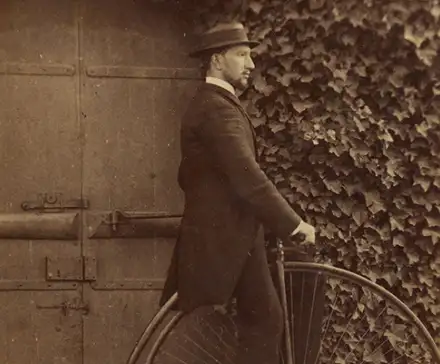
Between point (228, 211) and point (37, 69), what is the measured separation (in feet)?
5.13

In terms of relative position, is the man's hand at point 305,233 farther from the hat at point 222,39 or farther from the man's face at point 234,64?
the hat at point 222,39

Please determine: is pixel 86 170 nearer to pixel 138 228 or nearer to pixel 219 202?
pixel 138 228

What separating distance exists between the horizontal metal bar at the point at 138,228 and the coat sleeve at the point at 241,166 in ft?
3.67

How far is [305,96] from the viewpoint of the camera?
5070mm

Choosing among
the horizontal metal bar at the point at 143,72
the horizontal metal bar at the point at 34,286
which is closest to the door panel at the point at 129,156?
the horizontal metal bar at the point at 143,72

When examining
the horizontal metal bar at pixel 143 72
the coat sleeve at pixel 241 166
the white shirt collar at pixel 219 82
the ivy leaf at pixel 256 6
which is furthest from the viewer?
the horizontal metal bar at pixel 143 72

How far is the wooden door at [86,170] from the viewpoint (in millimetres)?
5117

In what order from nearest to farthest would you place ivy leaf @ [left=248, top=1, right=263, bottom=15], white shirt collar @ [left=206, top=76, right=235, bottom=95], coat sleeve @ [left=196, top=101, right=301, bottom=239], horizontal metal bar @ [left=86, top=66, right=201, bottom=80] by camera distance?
coat sleeve @ [left=196, top=101, right=301, bottom=239] < white shirt collar @ [left=206, top=76, right=235, bottom=95] < ivy leaf @ [left=248, top=1, right=263, bottom=15] < horizontal metal bar @ [left=86, top=66, right=201, bottom=80]

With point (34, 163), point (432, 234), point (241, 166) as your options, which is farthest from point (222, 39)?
point (432, 234)

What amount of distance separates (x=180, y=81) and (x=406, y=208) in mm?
1456

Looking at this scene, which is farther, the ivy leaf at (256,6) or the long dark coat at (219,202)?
the ivy leaf at (256,6)

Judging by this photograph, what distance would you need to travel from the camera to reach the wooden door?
512cm

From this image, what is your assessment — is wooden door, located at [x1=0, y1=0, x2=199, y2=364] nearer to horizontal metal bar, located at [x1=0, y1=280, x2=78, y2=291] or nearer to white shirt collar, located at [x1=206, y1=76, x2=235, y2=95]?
horizontal metal bar, located at [x1=0, y1=280, x2=78, y2=291]

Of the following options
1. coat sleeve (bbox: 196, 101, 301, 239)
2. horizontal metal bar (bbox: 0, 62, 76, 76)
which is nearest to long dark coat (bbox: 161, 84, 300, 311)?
coat sleeve (bbox: 196, 101, 301, 239)
